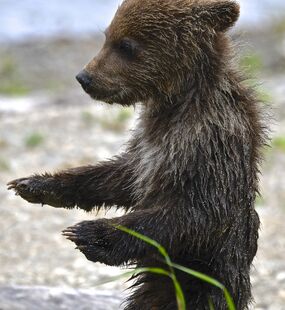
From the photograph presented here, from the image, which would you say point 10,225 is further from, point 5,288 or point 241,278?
point 241,278

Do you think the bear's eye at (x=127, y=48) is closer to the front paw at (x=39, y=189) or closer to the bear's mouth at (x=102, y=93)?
the bear's mouth at (x=102, y=93)

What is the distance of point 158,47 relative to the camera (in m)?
5.04

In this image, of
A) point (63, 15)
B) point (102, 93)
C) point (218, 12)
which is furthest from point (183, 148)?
point (63, 15)

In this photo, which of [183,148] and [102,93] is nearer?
A: [183,148]

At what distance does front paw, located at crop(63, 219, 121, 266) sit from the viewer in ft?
15.7

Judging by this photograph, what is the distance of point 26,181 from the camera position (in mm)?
5352

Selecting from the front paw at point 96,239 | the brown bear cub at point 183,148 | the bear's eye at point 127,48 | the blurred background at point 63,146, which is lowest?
the front paw at point 96,239

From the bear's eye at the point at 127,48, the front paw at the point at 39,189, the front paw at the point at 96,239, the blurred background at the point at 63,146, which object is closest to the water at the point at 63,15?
the blurred background at the point at 63,146

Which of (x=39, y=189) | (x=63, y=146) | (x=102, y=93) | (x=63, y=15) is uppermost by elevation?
(x=63, y=15)

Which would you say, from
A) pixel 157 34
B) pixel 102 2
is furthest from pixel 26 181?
pixel 102 2

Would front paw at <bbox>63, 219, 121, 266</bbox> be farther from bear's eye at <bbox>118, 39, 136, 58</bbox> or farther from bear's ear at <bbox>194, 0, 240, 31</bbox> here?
bear's ear at <bbox>194, 0, 240, 31</bbox>

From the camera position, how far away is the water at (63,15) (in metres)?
20.5

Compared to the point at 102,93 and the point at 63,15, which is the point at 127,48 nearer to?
the point at 102,93

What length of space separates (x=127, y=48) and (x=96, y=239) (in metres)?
1.02
